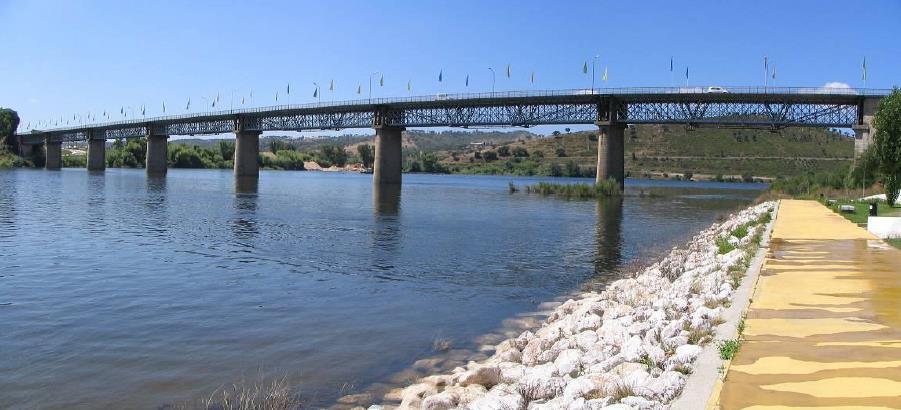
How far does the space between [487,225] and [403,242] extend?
36.4ft

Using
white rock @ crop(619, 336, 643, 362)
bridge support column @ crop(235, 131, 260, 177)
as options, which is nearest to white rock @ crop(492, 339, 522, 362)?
white rock @ crop(619, 336, 643, 362)

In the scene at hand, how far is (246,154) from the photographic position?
130 metres

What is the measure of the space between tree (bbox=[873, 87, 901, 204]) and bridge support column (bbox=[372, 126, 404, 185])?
78037 millimetres

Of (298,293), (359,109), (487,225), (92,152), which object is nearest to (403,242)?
(487,225)

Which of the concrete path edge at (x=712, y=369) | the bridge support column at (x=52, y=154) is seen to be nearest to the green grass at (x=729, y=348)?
the concrete path edge at (x=712, y=369)

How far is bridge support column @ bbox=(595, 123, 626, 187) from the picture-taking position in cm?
8665

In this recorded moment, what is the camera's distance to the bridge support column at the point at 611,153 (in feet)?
284

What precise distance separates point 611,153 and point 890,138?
59.1 metres

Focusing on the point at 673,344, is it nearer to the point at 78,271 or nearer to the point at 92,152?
the point at 78,271

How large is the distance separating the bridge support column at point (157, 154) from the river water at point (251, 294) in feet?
344

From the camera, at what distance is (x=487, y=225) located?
4231 centimetres

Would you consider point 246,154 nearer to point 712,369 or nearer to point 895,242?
point 895,242

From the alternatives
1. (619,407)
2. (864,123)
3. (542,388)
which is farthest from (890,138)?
(864,123)

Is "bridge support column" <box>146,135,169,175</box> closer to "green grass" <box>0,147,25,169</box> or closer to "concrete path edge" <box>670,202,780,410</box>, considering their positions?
"green grass" <box>0,147,25,169</box>
